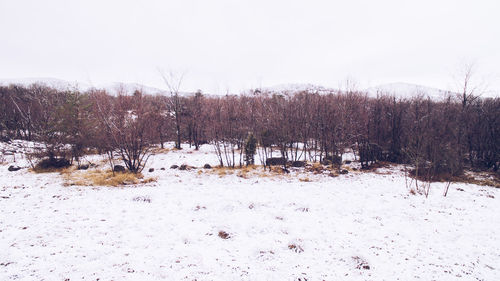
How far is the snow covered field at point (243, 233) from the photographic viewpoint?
4754 mm

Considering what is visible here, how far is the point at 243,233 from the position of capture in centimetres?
641

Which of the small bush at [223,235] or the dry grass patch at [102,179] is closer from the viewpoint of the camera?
the small bush at [223,235]

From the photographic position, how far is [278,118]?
54.4 ft

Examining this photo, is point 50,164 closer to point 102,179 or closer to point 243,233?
Result: point 102,179

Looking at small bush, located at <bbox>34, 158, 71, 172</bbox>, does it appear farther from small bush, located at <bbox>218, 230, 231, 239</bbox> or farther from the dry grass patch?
small bush, located at <bbox>218, 230, 231, 239</bbox>

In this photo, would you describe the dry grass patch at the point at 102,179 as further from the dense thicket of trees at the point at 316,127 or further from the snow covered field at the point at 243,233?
the dense thicket of trees at the point at 316,127

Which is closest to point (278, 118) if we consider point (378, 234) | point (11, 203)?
point (378, 234)

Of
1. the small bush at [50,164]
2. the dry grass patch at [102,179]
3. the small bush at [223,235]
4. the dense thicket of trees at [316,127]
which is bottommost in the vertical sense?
the small bush at [223,235]

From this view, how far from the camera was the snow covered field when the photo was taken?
4.75 m

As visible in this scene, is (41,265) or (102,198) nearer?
(41,265)

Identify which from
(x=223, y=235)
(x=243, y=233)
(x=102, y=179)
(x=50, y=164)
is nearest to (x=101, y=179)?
(x=102, y=179)

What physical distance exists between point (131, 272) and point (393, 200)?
1043 centimetres

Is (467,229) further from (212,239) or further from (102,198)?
(102,198)

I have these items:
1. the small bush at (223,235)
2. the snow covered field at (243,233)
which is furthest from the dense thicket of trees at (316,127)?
the small bush at (223,235)
